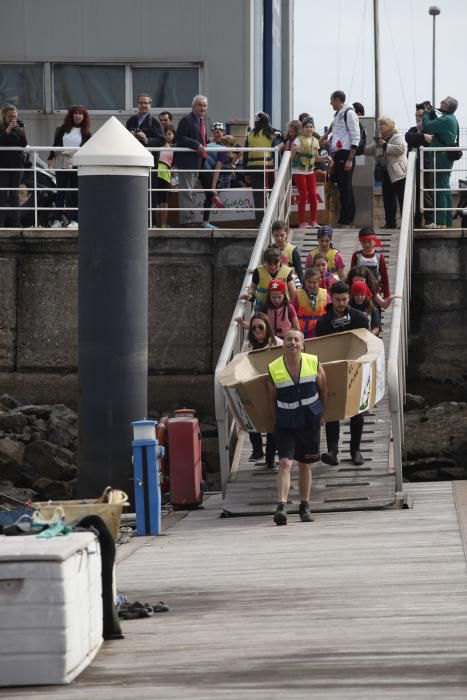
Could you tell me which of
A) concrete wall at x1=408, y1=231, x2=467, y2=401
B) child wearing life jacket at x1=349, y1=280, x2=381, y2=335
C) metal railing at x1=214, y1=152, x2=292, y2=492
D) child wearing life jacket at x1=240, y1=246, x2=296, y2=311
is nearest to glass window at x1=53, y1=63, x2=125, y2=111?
metal railing at x1=214, y1=152, x2=292, y2=492

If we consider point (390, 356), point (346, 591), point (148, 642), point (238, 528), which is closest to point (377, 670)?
point (148, 642)

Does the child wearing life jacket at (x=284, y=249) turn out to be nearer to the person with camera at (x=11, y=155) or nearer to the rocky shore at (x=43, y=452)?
the rocky shore at (x=43, y=452)

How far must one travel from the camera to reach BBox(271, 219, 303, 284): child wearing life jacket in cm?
1550

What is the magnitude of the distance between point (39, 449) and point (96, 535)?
11576 mm

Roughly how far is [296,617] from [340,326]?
6.28m

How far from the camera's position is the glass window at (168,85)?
24.5m

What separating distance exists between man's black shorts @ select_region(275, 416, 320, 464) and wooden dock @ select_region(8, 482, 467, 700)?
52 cm

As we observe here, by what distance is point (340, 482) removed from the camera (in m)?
13.5

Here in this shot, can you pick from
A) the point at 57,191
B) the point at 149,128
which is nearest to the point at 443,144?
the point at 149,128

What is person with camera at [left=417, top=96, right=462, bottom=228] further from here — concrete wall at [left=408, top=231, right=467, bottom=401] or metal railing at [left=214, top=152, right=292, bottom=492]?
metal railing at [left=214, top=152, right=292, bottom=492]

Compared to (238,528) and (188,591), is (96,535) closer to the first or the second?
(188,591)

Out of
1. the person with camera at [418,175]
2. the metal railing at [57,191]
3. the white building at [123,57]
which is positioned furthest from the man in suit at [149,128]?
the white building at [123,57]

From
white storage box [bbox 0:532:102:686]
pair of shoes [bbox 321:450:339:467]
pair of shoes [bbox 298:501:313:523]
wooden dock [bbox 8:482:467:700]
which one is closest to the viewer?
wooden dock [bbox 8:482:467:700]

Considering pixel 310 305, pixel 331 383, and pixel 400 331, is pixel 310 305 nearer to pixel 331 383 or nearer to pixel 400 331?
pixel 400 331
